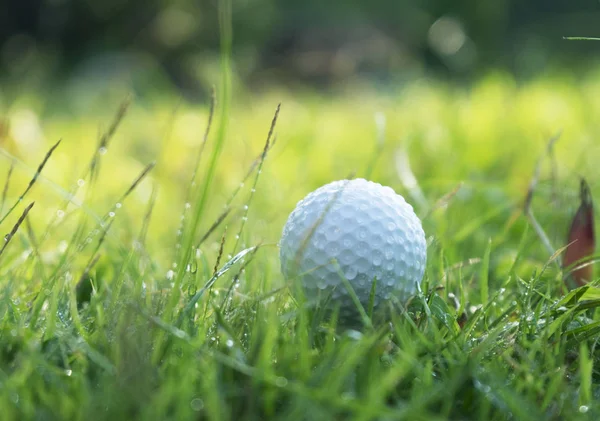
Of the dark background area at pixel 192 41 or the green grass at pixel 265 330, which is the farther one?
the dark background area at pixel 192 41

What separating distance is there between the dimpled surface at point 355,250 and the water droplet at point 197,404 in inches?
14.3

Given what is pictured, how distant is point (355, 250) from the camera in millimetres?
1340

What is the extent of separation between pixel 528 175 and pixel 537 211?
644 mm

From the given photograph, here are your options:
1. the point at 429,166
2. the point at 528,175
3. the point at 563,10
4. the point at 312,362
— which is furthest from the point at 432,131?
the point at 563,10

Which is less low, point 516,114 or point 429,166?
point 516,114

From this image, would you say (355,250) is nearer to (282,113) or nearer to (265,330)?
(265,330)

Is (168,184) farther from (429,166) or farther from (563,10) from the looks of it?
(563,10)

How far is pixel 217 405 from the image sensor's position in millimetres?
951

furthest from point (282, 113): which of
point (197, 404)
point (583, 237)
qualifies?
point (197, 404)

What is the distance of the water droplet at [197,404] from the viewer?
3.29 feet

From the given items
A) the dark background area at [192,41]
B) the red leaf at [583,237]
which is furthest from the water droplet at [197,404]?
the dark background area at [192,41]

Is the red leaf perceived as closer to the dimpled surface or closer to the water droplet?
the dimpled surface

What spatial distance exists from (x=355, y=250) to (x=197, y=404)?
0.49m

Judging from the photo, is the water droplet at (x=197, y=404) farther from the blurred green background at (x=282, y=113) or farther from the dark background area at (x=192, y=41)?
the dark background area at (x=192, y=41)
